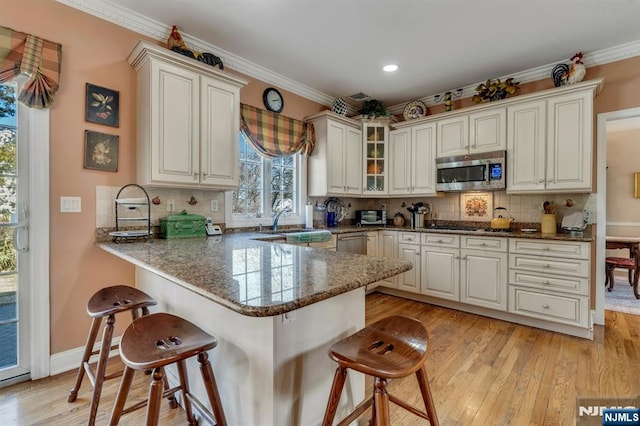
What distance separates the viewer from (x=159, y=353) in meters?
1.07

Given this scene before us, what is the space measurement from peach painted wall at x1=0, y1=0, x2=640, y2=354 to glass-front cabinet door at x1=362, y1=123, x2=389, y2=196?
2.81 m

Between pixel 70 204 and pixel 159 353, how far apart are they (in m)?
1.70

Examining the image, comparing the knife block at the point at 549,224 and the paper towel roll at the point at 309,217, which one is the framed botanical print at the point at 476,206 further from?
the paper towel roll at the point at 309,217

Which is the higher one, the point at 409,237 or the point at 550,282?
the point at 409,237

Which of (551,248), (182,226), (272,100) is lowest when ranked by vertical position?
(551,248)

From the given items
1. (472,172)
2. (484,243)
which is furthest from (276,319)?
(472,172)

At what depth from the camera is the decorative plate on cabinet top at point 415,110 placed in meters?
4.09

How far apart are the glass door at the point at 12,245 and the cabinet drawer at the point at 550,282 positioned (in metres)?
4.03

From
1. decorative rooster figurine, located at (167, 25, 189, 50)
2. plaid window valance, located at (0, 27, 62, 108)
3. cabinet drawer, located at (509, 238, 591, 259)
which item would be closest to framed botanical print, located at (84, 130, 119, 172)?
plaid window valance, located at (0, 27, 62, 108)

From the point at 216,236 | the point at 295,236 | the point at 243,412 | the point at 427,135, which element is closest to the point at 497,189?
the point at 427,135

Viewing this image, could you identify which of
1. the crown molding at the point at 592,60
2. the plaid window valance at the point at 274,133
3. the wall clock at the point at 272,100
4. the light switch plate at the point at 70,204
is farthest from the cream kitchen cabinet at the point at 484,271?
the light switch plate at the point at 70,204

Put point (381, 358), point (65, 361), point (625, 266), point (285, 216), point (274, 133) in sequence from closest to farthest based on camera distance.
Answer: point (381, 358), point (65, 361), point (274, 133), point (285, 216), point (625, 266)

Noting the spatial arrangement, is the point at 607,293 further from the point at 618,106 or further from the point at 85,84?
the point at 85,84

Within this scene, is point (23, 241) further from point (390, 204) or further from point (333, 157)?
point (390, 204)
